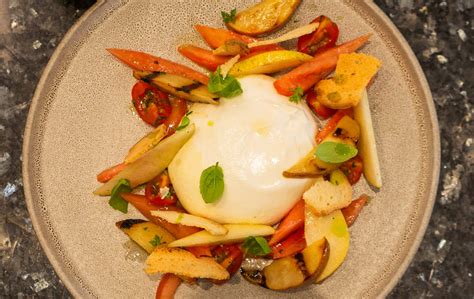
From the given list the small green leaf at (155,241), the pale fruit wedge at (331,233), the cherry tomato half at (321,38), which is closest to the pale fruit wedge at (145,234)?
the small green leaf at (155,241)

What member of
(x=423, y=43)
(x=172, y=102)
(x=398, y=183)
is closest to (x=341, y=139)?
(x=398, y=183)

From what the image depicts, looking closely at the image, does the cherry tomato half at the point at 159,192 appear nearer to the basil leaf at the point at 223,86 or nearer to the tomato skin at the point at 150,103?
the tomato skin at the point at 150,103

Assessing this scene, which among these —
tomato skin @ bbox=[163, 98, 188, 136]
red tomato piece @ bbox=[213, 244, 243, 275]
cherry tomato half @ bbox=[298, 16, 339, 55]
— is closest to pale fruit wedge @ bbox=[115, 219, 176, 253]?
red tomato piece @ bbox=[213, 244, 243, 275]

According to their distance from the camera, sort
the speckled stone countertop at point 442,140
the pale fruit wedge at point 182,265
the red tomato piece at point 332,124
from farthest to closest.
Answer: the speckled stone countertop at point 442,140 < the red tomato piece at point 332,124 < the pale fruit wedge at point 182,265

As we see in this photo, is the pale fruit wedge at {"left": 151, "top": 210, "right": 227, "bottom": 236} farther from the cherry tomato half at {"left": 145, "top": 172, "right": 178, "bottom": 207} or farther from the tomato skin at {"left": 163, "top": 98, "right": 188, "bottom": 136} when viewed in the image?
the tomato skin at {"left": 163, "top": 98, "right": 188, "bottom": 136}

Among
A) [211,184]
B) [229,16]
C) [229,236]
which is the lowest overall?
[229,236]

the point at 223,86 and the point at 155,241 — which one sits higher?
the point at 223,86

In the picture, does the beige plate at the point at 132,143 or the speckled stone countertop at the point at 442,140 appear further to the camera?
the speckled stone countertop at the point at 442,140

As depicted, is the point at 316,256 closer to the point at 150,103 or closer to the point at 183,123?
the point at 183,123

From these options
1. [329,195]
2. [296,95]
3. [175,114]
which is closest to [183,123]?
[175,114]
